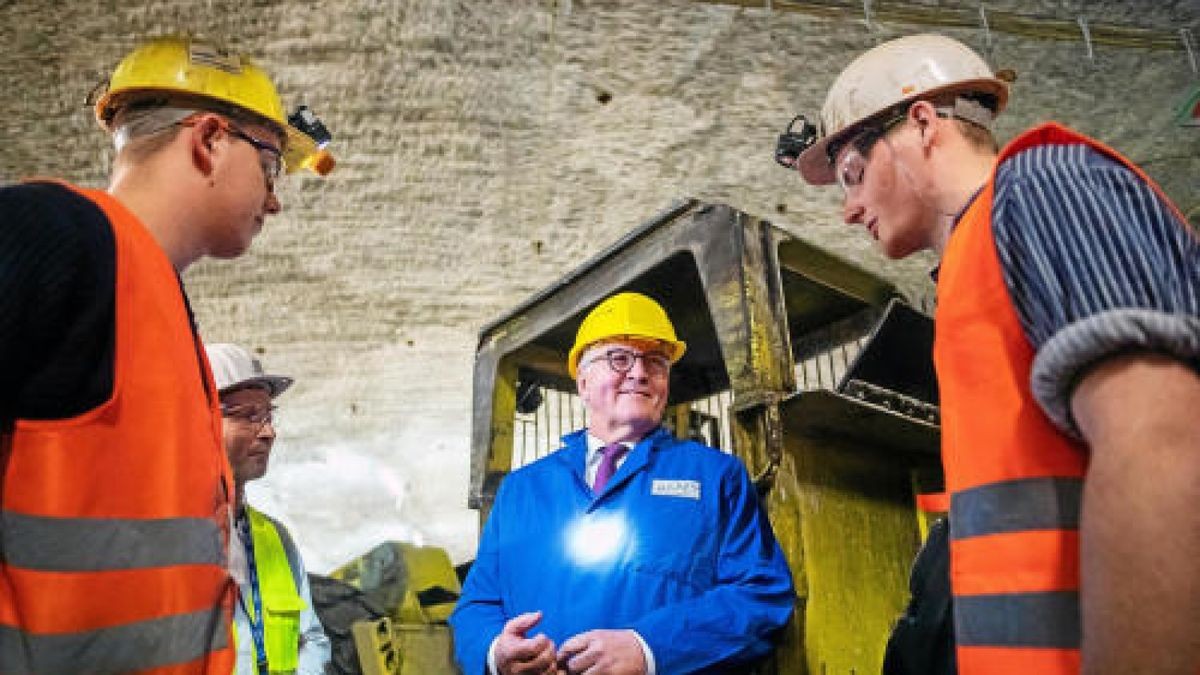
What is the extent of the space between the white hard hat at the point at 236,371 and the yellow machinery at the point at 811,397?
1249mm

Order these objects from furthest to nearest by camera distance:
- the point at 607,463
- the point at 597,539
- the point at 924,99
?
the point at 607,463 < the point at 597,539 < the point at 924,99

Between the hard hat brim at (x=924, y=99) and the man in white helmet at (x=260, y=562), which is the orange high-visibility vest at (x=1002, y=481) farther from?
the man in white helmet at (x=260, y=562)

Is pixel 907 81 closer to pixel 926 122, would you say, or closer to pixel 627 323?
pixel 926 122

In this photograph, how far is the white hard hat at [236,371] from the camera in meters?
3.41

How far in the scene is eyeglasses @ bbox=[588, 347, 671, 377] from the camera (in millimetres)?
3031

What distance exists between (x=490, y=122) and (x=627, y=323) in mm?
1588

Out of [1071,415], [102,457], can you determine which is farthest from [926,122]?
[102,457]

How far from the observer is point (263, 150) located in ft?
5.84

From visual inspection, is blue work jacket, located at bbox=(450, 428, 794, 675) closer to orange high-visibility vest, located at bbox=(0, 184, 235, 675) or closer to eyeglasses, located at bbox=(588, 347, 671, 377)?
eyeglasses, located at bbox=(588, 347, 671, 377)

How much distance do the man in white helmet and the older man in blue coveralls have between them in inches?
35.8

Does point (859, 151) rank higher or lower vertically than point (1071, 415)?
higher

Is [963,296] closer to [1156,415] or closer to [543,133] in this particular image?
[1156,415]

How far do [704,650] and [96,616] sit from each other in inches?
64.5

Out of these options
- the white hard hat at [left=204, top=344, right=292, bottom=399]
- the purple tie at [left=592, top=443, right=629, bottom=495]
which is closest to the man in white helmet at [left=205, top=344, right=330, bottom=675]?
the white hard hat at [left=204, top=344, right=292, bottom=399]
